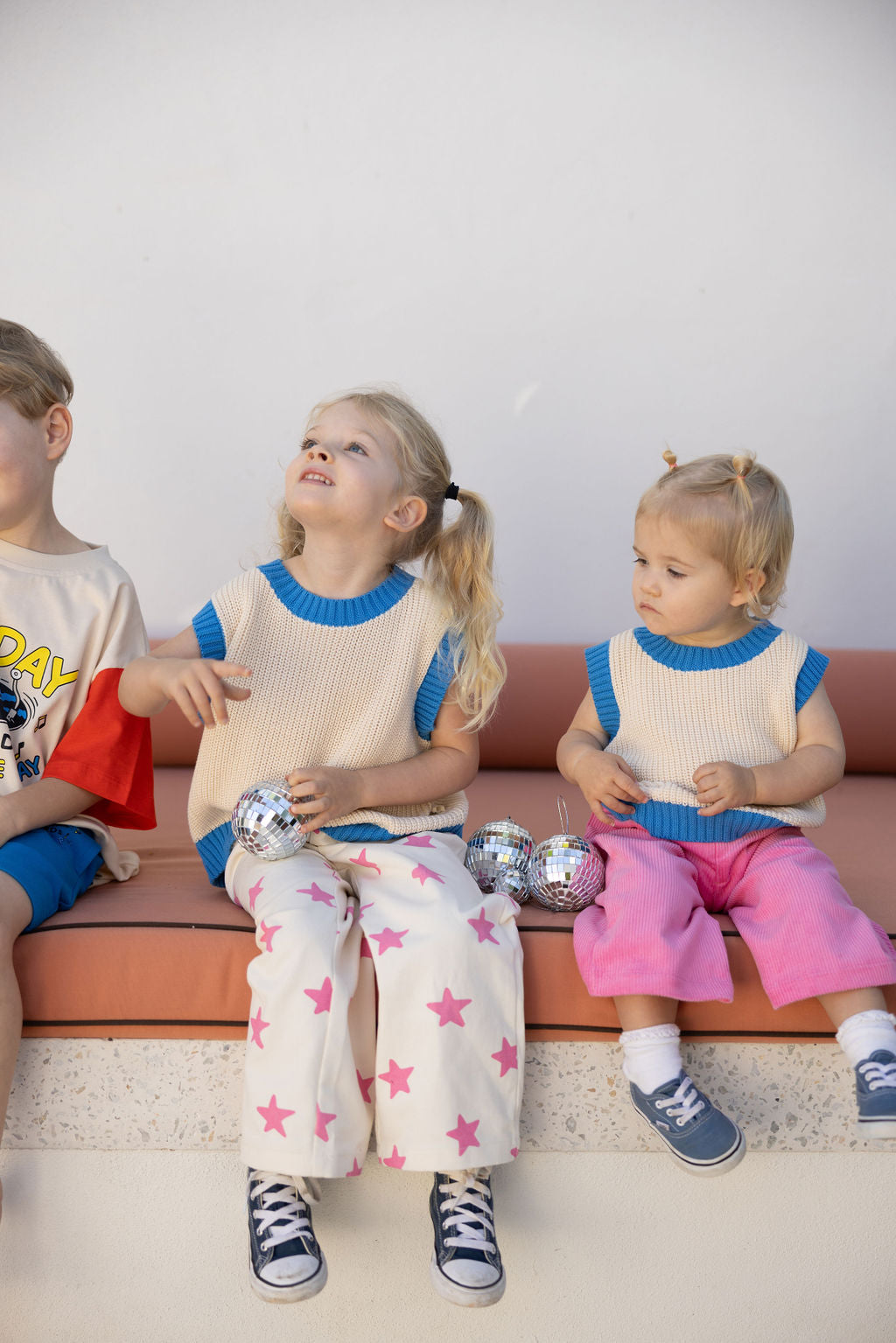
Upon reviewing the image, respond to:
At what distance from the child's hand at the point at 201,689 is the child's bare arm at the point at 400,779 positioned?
14 cm

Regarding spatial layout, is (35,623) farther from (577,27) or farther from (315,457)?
(577,27)

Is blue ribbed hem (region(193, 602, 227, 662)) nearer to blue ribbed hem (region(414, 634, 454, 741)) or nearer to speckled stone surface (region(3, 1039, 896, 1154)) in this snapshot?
blue ribbed hem (region(414, 634, 454, 741))

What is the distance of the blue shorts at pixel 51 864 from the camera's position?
1304mm

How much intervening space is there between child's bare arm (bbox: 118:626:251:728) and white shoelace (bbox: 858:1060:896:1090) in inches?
31.4

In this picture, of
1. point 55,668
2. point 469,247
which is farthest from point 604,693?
point 469,247

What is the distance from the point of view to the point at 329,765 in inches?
58.0

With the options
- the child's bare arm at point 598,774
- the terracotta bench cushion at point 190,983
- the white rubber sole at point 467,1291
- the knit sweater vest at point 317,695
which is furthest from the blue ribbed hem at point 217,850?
the white rubber sole at point 467,1291

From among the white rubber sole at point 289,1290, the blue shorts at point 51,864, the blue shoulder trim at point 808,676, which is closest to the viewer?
the white rubber sole at point 289,1290

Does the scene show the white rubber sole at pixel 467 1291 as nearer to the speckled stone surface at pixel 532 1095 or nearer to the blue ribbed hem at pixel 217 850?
the speckled stone surface at pixel 532 1095

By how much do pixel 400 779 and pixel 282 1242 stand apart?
1.86 ft

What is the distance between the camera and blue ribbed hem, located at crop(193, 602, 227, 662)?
1497 mm

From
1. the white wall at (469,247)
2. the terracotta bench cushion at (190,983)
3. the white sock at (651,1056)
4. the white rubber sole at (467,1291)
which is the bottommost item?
the white rubber sole at (467,1291)

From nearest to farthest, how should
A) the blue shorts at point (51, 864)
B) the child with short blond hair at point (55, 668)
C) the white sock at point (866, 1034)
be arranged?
the white sock at point (866, 1034), the blue shorts at point (51, 864), the child with short blond hair at point (55, 668)

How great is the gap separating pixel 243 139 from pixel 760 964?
2.19 meters
